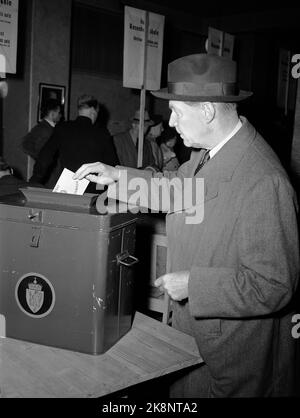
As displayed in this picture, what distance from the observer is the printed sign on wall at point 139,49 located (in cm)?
450

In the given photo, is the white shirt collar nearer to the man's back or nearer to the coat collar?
the coat collar

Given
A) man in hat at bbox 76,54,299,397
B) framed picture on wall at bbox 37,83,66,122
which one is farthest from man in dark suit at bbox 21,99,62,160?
man in hat at bbox 76,54,299,397

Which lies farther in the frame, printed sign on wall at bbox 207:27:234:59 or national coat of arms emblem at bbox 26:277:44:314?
printed sign on wall at bbox 207:27:234:59

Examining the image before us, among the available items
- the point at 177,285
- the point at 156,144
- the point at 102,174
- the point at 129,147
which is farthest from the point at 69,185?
the point at 156,144

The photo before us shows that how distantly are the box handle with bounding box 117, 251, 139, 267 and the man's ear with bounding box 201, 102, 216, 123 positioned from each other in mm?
561

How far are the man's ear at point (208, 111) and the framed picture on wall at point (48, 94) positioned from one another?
5.30m

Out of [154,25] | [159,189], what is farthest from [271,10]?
[159,189]

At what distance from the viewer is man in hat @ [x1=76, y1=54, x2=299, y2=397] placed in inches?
54.9

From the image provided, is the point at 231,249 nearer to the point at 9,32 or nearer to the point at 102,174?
→ the point at 102,174

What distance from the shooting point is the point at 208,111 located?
61.2 inches

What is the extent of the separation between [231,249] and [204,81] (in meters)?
0.59

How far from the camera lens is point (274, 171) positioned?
144 centimetres

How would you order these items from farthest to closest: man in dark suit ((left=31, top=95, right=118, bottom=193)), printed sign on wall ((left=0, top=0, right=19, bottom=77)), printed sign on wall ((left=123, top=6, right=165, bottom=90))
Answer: printed sign on wall ((left=123, top=6, right=165, bottom=90)), man in dark suit ((left=31, top=95, right=118, bottom=193)), printed sign on wall ((left=0, top=0, right=19, bottom=77))

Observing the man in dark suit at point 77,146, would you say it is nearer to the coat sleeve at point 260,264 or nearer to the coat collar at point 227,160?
the coat collar at point 227,160
